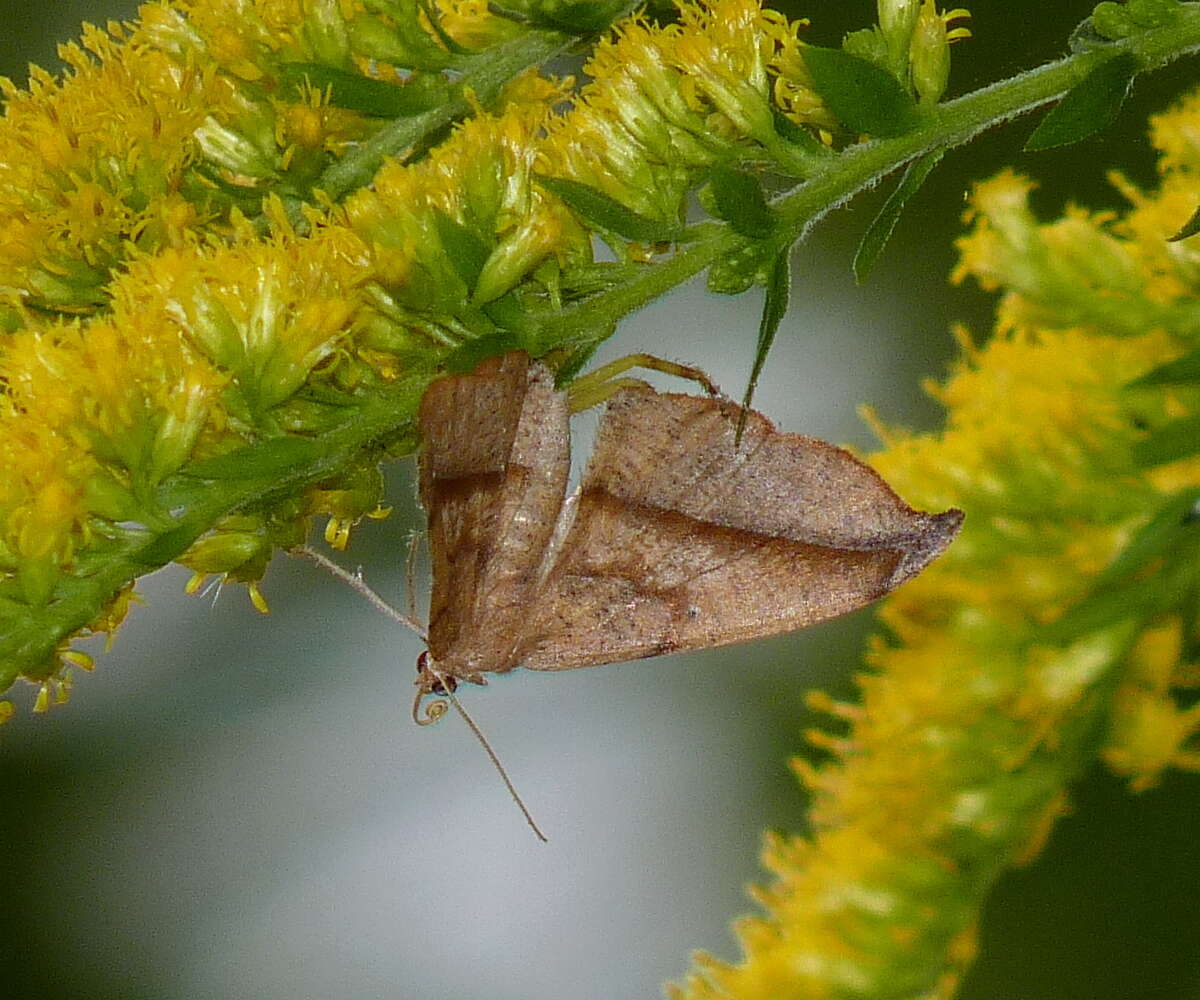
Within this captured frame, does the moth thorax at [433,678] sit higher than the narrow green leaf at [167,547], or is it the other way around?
the narrow green leaf at [167,547]

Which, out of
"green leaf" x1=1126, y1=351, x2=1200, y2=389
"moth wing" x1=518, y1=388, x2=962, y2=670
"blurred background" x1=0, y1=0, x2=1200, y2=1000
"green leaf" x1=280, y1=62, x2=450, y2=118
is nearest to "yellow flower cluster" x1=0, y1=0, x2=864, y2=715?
"green leaf" x1=280, y1=62, x2=450, y2=118

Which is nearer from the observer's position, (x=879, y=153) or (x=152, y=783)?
(x=879, y=153)

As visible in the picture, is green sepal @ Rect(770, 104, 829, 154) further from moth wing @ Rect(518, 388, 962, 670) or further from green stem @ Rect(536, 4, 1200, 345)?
moth wing @ Rect(518, 388, 962, 670)

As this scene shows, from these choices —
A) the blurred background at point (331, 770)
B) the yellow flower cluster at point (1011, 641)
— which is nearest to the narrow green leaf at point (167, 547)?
the yellow flower cluster at point (1011, 641)

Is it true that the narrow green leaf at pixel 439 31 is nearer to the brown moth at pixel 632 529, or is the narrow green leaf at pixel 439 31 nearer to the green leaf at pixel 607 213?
the green leaf at pixel 607 213

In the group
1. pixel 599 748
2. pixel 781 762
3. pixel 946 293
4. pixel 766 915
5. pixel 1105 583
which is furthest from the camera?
pixel 599 748

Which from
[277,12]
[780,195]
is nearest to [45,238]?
[277,12]

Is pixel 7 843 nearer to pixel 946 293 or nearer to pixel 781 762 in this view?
pixel 781 762
